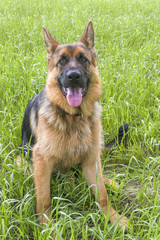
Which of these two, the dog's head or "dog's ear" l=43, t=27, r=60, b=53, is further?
"dog's ear" l=43, t=27, r=60, b=53

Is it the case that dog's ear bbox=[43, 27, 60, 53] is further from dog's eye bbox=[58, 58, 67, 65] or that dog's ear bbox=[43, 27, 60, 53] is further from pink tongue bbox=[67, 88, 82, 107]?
pink tongue bbox=[67, 88, 82, 107]

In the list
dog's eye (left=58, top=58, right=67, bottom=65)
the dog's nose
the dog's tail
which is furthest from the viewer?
the dog's tail

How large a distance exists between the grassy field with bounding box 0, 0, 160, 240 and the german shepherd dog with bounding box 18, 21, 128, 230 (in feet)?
0.41

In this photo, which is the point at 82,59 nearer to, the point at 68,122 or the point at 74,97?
the point at 74,97

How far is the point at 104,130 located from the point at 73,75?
1300 millimetres

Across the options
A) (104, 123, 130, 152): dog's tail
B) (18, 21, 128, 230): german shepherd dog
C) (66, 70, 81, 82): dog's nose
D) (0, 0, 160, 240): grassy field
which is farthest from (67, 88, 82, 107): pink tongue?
(104, 123, 130, 152): dog's tail

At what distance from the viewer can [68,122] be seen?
235cm

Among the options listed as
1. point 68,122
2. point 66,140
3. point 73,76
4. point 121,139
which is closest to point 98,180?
point 66,140

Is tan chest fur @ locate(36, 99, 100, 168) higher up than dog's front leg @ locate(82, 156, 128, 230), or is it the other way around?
tan chest fur @ locate(36, 99, 100, 168)

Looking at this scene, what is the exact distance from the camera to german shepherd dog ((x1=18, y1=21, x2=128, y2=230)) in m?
2.25

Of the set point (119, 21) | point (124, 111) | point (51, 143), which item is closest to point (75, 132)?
point (51, 143)

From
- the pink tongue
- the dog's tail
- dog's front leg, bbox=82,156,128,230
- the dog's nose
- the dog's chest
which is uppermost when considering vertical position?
the dog's nose

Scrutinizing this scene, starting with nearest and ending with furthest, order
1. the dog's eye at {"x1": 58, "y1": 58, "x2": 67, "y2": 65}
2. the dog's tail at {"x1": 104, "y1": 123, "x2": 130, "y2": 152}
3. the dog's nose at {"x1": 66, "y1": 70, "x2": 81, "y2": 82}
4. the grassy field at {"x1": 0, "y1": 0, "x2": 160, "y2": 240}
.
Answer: the grassy field at {"x1": 0, "y1": 0, "x2": 160, "y2": 240} → the dog's nose at {"x1": 66, "y1": 70, "x2": 81, "y2": 82} → the dog's eye at {"x1": 58, "y1": 58, "x2": 67, "y2": 65} → the dog's tail at {"x1": 104, "y1": 123, "x2": 130, "y2": 152}

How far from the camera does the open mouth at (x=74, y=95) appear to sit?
7.52 ft
